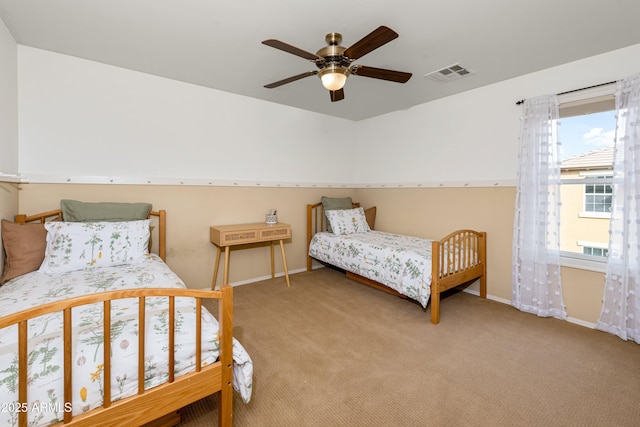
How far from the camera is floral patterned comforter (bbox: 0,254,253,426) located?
3.22 ft

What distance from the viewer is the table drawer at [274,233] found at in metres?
3.33

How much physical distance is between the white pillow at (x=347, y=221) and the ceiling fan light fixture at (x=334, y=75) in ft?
6.93

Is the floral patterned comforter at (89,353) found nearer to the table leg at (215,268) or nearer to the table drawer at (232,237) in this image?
the table drawer at (232,237)

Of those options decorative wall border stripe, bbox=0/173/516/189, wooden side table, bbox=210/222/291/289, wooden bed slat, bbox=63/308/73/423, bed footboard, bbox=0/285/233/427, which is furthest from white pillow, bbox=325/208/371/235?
wooden bed slat, bbox=63/308/73/423

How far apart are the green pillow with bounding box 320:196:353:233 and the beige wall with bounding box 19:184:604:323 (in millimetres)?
216

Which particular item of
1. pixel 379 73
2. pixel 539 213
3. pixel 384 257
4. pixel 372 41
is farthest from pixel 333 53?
pixel 539 213

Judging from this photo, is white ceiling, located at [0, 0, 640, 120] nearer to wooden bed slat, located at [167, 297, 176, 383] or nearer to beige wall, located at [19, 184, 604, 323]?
beige wall, located at [19, 184, 604, 323]

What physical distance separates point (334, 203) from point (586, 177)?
8.87ft

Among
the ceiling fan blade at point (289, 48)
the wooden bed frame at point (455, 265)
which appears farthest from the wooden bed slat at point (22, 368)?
the wooden bed frame at point (455, 265)

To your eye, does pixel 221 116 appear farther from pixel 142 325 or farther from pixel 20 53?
pixel 142 325

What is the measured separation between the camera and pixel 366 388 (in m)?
1.71

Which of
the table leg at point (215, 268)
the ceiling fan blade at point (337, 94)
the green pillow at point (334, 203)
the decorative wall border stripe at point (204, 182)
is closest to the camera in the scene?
the ceiling fan blade at point (337, 94)

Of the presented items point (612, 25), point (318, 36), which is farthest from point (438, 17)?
point (612, 25)

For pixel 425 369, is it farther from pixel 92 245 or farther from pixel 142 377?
pixel 92 245
